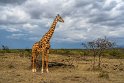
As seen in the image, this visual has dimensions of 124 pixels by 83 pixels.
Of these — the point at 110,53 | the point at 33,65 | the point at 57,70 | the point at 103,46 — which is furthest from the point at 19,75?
the point at 110,53

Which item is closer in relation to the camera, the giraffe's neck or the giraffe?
the giraffe

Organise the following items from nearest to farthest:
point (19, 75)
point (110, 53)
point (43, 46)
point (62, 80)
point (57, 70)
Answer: point (62, 80)
point (19, 75)
point (43, 46)
point (57, 70)
point (110, 53)

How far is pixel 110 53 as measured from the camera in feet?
147

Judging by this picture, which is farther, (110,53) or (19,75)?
(110,53)

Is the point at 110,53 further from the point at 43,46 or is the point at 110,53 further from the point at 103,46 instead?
the point at 43,46

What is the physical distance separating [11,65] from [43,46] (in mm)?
4054

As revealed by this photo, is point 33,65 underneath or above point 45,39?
underneath

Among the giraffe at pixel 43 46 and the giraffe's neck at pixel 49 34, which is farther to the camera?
the giraffe's neck at pixel 49 34

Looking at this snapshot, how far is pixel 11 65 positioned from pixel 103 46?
6.93 m

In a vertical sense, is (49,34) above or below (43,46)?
above

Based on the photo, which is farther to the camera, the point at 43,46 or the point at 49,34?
the point at 49,34

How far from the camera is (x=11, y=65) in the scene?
23.3 m

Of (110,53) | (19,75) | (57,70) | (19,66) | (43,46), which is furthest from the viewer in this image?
(110,53)

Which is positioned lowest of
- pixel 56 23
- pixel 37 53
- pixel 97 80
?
pixel 97 80
